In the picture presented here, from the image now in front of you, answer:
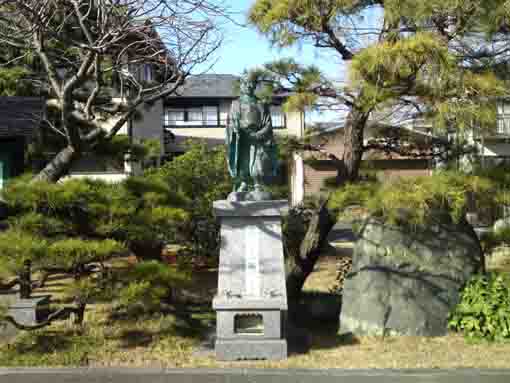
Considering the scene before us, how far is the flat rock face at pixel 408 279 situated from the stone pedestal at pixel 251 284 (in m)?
1.16

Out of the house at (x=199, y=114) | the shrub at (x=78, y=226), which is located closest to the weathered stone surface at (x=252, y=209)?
the shrub at (x=78, y=226)

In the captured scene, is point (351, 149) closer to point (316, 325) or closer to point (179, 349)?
point (316, 325)

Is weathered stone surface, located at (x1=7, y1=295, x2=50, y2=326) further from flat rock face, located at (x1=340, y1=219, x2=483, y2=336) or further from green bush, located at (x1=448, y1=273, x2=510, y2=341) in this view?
green bush, located at (x1=448, y1=273, x2=510, y2=341)

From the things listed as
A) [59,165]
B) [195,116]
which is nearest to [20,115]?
[59,165]

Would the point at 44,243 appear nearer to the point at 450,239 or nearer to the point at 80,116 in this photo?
the point at 80,116

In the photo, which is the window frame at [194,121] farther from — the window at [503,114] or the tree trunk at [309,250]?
the tree trunk at [309,250]

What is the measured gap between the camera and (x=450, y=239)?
6.45 m

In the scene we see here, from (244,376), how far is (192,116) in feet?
72.0

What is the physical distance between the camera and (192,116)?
85.4 feet

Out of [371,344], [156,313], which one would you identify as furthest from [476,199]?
[156,313]

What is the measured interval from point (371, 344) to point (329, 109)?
296cm

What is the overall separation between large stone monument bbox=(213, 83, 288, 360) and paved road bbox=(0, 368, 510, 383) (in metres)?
0.45

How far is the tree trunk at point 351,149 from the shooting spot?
22.8 ft

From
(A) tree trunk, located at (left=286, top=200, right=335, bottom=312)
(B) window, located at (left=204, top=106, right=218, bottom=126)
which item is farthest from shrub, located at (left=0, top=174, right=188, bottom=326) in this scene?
(B) window, located at (left=204, top=106, right=218, bottom=126)
